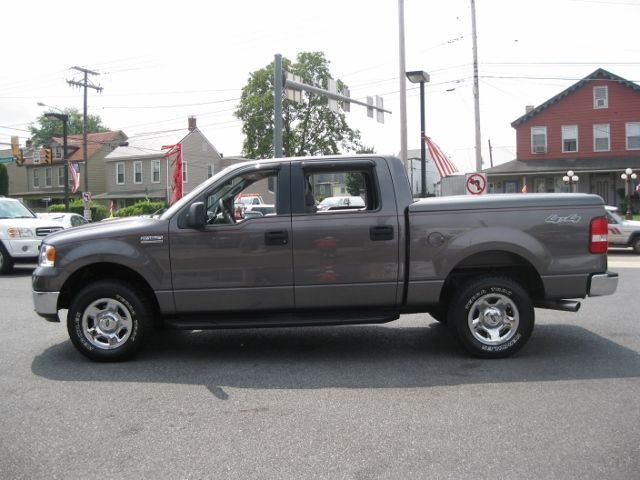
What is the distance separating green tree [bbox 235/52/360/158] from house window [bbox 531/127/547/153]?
57.4ft

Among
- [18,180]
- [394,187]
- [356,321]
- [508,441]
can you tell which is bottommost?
[508,441]

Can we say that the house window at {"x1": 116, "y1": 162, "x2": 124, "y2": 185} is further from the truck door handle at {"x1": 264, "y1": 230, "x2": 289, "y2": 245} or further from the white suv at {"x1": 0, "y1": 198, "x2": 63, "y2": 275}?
the truck door handle at {"x1": 264, "y1": 230, "x2": 289, "y2": 245}

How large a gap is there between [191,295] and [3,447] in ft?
7.37

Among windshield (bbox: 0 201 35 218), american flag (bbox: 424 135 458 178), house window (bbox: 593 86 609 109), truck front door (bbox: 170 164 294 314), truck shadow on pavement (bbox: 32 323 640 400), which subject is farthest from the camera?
house window (bbox: 593 86 609 109)

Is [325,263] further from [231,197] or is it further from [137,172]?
[137,172]

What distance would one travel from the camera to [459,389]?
5.06 metres

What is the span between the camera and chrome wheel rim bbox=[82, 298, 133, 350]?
592cm

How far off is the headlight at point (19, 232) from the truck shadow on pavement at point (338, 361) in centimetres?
864

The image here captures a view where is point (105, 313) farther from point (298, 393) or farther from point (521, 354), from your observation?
point (521, 354)

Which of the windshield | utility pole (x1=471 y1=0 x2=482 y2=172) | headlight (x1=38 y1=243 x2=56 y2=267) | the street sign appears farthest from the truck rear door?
utility pole (x1=471 y1=0 x2=482 y2=172)

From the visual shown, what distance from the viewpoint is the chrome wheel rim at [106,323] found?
5.92 metres

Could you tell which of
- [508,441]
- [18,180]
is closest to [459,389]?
[508,441]

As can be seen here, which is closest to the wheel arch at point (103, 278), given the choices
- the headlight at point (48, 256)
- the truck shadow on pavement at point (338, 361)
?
the headlight at point (48, 256)

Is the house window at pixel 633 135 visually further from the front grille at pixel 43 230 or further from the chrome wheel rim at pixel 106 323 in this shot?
the chrome wheel rim at pixel 106 323
